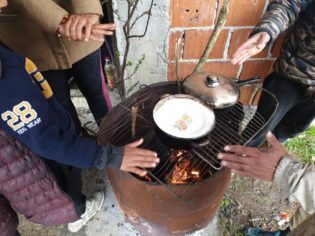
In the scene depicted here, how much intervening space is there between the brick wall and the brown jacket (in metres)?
0.77

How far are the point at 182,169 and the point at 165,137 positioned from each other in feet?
1.11

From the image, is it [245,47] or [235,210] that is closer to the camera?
[245,47]

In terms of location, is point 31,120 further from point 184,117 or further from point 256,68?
point 256,68

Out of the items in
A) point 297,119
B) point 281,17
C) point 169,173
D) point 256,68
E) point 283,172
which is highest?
point 281,17

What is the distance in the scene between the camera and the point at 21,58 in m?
1.38

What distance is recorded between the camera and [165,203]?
5.37 ft

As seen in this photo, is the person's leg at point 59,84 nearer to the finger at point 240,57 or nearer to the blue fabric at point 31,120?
the blue fabric at point 31,120

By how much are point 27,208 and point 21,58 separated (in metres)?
0.93

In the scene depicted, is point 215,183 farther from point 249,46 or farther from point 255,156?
point 249,46

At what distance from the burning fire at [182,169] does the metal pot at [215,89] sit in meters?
0.34

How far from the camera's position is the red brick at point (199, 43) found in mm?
2490

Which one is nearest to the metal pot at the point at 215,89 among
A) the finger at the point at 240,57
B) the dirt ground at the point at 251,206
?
the finger at the point at 240,57

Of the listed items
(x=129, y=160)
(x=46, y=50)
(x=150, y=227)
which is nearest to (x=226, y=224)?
(x=150, y=227)

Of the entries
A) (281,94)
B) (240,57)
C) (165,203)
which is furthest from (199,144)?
(281,94)
